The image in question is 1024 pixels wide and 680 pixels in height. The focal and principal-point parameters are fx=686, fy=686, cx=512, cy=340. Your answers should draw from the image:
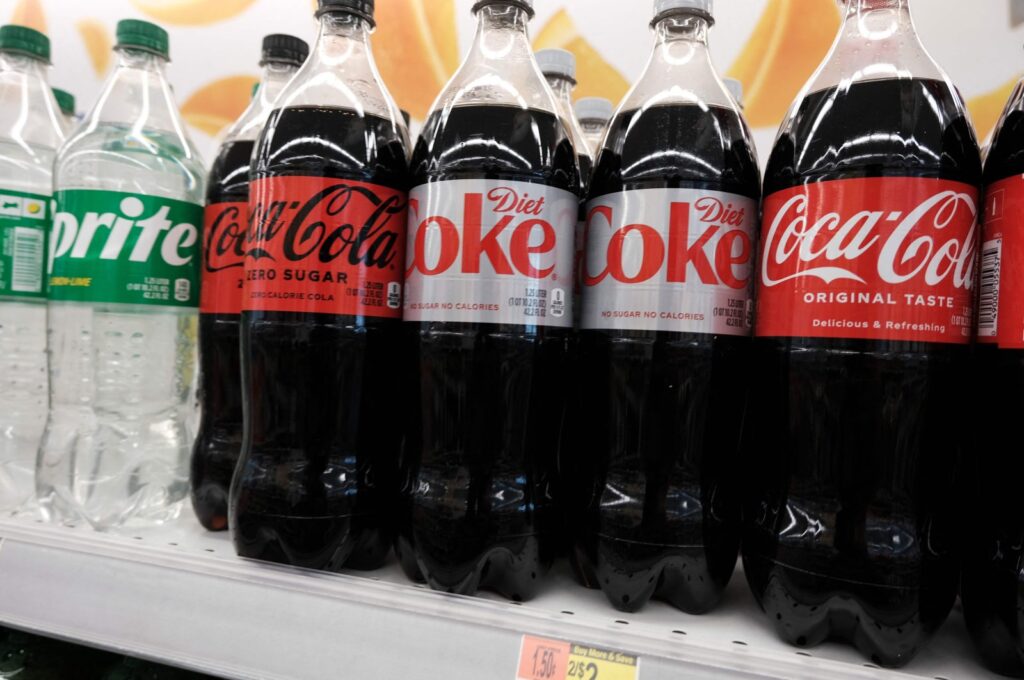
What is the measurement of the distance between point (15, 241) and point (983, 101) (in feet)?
5.88

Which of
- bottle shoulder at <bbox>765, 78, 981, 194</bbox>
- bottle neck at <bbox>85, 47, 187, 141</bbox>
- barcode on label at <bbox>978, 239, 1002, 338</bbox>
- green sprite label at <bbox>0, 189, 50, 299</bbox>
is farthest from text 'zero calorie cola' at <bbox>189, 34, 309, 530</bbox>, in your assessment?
barcode on label at <bbox>978, 239, 1002, 338</bbox>

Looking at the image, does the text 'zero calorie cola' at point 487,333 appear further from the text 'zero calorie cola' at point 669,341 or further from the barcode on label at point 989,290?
the barcode on label at point 989,290

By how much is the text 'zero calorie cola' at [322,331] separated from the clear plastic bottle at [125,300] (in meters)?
0.26

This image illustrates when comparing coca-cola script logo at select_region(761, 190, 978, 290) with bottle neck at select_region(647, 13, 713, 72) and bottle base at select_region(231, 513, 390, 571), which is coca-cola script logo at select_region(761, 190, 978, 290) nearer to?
bottle neck at select_region(647, 13, 713, 72)

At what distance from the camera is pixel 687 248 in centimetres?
80

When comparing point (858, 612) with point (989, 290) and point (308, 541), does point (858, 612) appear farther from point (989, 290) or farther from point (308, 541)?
point (308, 541)

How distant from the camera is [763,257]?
804mm

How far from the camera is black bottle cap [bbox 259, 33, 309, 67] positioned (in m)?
1.24

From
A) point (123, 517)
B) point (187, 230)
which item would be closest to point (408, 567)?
point (123, 517)

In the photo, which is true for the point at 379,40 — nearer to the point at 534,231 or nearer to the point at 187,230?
the point at 187,230

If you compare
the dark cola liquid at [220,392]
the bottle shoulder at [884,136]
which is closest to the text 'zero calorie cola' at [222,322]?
the dark cola liquid at [220,392]

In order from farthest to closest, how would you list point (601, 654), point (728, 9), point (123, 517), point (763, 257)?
point (728, 9) < point (123, 517) < point (763, 257) < point (601, 654)

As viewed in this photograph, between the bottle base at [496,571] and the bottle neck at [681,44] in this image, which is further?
the bottle neck at [681,44]

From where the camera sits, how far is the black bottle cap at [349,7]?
38.5 inches
